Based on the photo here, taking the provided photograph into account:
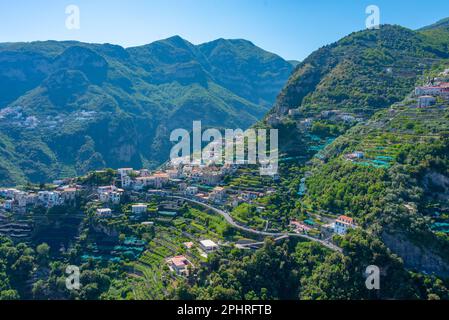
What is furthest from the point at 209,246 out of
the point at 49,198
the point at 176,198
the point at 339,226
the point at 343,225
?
the point at 49,198

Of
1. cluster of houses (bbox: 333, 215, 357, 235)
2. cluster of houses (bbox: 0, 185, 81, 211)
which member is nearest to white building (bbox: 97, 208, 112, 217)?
cluster of houses (bbox: 0, 185, 81, 211)

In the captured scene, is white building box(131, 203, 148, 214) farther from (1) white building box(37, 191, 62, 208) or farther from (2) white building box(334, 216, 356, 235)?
(2) white building box(334, 216, 356, 235)

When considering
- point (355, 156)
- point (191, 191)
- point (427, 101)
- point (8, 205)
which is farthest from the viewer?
point (427, 101)

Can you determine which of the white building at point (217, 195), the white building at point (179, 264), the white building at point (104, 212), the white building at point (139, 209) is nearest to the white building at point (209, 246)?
the white building at point (179, 264)

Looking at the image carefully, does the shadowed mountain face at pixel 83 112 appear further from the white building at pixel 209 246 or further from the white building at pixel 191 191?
the white building at pixel 209 246

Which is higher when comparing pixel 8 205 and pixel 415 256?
pixel 8 205

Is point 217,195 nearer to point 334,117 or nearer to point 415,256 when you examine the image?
point 415,256

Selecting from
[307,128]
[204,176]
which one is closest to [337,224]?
[204,176]

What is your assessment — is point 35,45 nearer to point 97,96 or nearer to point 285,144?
point 97,96

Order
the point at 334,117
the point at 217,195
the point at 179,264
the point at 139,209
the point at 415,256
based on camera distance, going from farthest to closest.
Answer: the point at 334,117 → the point at 217,195 → the point at 139,209 → the point at 179,264 → the point at 415,256
